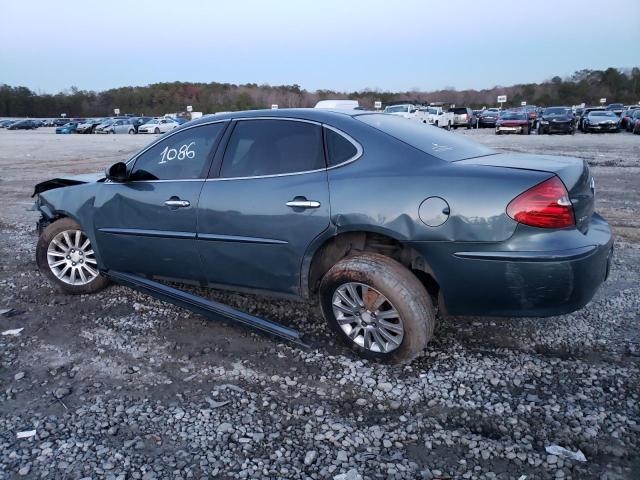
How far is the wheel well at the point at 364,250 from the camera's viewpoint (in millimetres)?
3586

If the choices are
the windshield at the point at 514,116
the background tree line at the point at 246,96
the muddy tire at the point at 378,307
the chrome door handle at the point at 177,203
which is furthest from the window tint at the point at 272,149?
the background tree line at the point at 246,96

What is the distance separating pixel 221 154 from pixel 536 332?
2721mm

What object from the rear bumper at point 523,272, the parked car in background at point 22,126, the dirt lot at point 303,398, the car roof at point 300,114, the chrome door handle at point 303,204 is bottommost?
the dirt lot at point 303,398

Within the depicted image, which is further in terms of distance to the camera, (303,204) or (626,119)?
(626,119)

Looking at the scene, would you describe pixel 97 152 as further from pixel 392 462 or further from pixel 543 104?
pixel 543 104

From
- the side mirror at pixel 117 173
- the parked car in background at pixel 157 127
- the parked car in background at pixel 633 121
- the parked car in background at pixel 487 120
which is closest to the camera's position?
the side mirror at pixel 117 173

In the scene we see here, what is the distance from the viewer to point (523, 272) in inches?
124

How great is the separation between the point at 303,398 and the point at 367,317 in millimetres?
706

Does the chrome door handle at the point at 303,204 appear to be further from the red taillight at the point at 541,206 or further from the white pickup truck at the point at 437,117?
the white pickup truck at the point at 437,117

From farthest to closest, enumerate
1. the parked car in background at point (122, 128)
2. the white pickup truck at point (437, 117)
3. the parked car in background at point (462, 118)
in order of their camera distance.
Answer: the parked car in background at point (122, 128)
the parked car in background at point (462, 118)
the white pickup truck at point (437, 117)

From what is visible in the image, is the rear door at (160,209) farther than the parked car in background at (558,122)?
No

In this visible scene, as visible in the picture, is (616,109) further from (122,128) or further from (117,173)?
(117,173)

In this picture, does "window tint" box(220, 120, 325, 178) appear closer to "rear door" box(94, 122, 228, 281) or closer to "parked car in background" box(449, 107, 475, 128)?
"rear door" box(94, 122, 228, 281)

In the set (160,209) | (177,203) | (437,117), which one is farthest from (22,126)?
(177,203)
